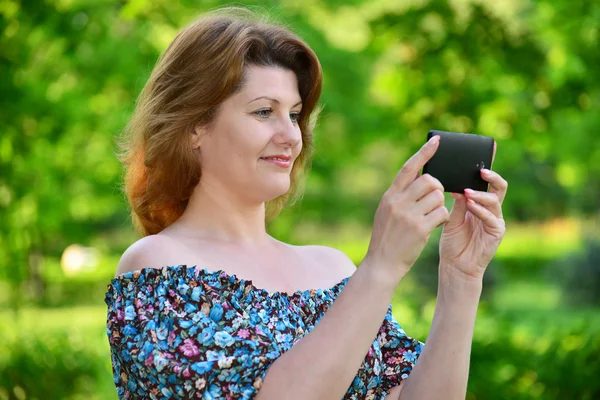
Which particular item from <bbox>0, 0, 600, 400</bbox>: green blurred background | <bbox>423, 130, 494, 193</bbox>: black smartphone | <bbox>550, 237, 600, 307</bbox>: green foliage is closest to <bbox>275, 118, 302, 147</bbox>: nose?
<bbox>423, 130, 494, 193</bbox>: black smartphone

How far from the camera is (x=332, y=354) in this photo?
73.3 inches

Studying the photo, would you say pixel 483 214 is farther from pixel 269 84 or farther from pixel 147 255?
pixel 147 255

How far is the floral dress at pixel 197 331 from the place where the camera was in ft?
6.40

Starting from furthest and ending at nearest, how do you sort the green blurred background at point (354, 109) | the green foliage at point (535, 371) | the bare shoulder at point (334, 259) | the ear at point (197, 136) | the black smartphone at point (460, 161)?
the green blurred background at point (354, 109) → the green foliage at point (535, 371) → the bare shoulder at point (334, 259) → the ear at point (197, 136) → the black smartphone at point (460, 161)

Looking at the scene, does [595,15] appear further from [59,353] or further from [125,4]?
[59,353]

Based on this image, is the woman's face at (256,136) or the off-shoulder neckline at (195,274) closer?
the off-shoulder neckline at (195,274)

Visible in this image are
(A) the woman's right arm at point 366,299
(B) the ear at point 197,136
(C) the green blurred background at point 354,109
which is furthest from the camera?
(C) the green blurred background at point 354,109

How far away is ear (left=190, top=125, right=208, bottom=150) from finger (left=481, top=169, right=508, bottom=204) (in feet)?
2.46

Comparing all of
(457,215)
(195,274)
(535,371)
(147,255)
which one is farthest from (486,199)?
(535,371)

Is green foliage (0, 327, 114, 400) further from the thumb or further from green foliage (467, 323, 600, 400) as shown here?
the thumb

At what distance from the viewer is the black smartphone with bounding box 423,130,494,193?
2.03 metres

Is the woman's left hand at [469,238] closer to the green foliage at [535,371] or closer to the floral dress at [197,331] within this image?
the floral dress at [197,331]

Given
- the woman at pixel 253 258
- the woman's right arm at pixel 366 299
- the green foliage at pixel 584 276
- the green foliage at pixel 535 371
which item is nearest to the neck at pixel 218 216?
the woman at pixel 253 258

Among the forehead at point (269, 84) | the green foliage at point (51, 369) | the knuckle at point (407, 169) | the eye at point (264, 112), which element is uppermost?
the green foliage at point (51, 369)
